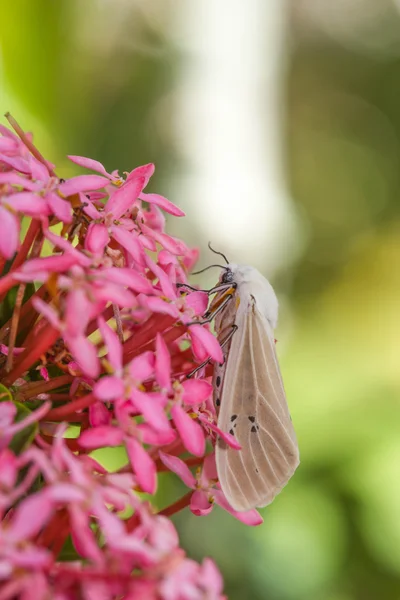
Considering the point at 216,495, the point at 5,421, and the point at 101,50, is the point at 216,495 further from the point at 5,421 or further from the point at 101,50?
the point at 101,50

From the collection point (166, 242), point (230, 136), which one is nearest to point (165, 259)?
point (166, 242)

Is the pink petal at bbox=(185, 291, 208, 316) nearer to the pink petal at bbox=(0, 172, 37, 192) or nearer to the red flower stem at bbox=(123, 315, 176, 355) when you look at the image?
the red flower stem at bbox=(123, 315, 176, 355)

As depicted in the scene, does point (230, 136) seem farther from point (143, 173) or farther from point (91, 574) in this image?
point (91, 574)

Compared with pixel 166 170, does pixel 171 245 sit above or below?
above

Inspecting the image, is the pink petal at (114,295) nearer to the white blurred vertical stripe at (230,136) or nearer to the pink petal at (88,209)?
the pink petal at (88,209)

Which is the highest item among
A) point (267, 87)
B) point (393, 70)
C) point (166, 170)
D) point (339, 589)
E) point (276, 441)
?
point (393, 70)

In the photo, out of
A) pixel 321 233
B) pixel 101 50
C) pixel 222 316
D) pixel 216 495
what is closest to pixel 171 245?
pixel 222 316
